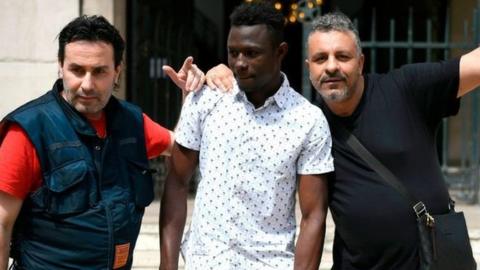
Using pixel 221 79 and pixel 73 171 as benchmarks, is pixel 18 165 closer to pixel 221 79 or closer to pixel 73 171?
pixel 73 171

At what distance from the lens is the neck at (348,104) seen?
10.7 ft

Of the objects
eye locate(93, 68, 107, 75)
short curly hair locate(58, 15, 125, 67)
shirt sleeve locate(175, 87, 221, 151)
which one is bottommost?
shirt sleeve locate(175, 87, 221, 151)

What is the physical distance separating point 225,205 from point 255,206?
0.38 ft

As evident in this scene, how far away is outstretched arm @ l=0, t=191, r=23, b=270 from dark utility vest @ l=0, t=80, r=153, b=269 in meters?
0.06

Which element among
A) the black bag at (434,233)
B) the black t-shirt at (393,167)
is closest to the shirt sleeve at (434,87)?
the black t-shirt at (393,167)

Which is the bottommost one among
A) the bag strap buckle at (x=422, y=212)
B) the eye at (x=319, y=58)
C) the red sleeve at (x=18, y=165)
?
the bag strap buckle at (x=422, y=212)

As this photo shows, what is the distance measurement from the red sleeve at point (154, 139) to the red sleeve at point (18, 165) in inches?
23.0

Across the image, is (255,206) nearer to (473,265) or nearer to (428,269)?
(428,269)

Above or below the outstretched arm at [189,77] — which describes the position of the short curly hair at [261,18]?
above

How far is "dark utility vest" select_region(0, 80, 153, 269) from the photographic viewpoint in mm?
2857

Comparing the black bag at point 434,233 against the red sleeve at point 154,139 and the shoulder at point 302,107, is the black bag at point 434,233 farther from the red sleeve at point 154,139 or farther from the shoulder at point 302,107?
the red sleeve at point 154,139

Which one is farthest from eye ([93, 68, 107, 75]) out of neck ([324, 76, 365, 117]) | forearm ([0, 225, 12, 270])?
neck ([324, 76, 365, 117])

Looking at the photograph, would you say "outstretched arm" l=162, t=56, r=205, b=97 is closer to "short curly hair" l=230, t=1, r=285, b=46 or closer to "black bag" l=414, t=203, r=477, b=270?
"short curly hair" l=230, t=1, r=285, b=46

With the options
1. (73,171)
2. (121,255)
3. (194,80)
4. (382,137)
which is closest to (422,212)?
(382,137)
